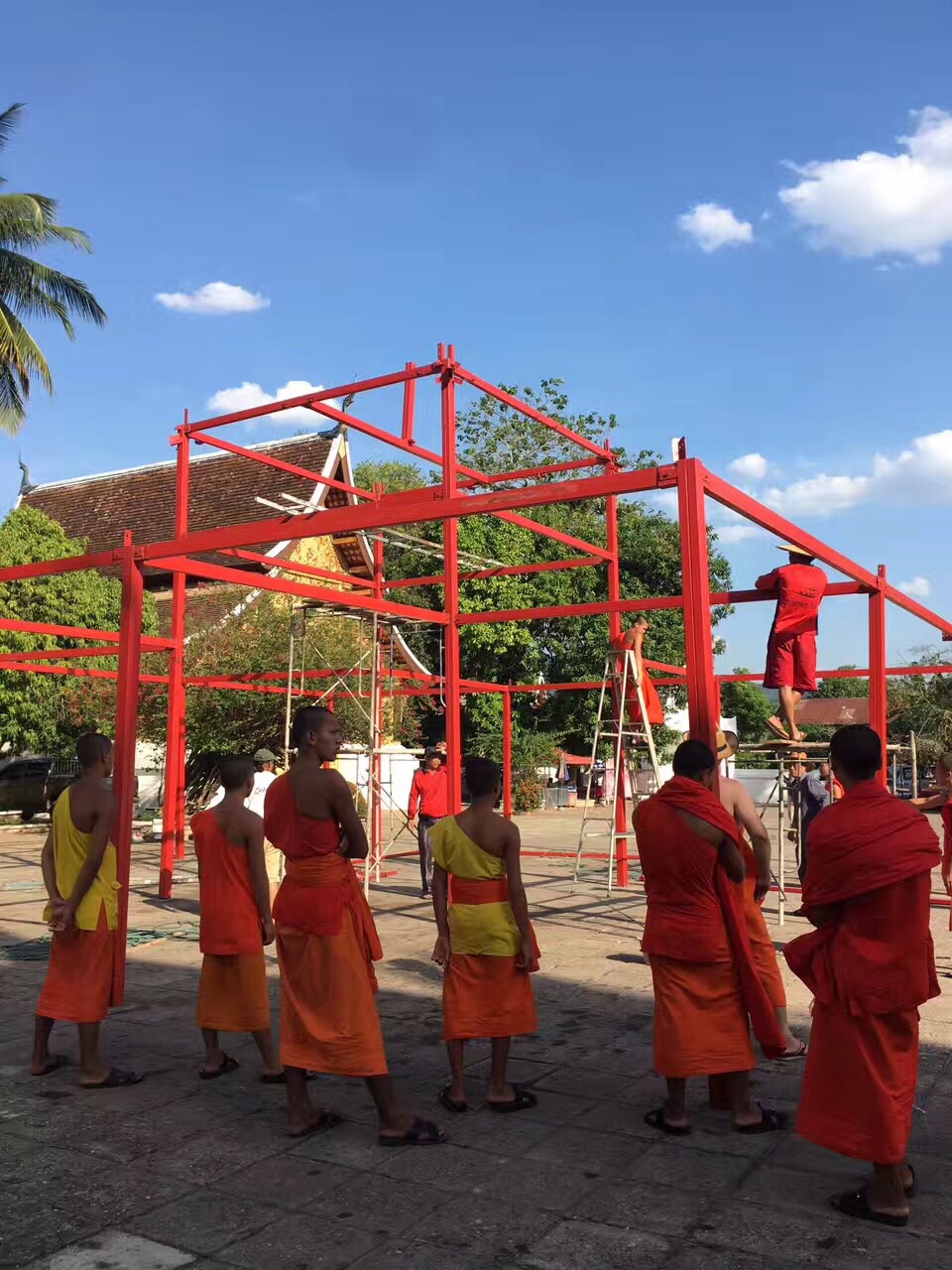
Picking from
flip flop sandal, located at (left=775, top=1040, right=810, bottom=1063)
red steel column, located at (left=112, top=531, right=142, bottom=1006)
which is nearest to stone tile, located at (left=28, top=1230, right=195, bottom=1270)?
red steel column, located at (left=112, top=531, right=142, bottom=1006)

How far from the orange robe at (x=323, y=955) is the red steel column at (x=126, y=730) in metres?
1.94

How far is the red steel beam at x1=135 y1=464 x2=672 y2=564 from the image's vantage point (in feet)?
17.8

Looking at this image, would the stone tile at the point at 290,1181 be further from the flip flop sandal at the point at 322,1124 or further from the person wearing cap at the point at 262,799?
the person wearing cap at the point at 262,799

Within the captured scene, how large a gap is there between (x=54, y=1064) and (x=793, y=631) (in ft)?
17.6

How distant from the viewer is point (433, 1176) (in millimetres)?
3895

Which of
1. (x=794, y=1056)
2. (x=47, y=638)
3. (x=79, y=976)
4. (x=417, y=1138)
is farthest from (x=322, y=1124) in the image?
(x=47, y=638)

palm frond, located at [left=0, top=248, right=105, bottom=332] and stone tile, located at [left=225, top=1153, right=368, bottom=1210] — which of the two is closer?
stone tile, located at [left=225, top=1153, right=368, bottom=1210]

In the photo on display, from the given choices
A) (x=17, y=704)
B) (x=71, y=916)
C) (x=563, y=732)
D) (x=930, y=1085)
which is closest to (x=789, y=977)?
(x=930, y=1085)

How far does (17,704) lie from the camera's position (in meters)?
18.8

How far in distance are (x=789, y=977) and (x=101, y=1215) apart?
4.99 m

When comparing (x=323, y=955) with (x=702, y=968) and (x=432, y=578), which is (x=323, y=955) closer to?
(x=702, y=968)

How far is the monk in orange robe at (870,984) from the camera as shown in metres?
3.51

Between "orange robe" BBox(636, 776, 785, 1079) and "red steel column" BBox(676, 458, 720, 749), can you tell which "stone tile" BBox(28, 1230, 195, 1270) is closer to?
"orange robe" BBox(636, 776, 785, 1079)

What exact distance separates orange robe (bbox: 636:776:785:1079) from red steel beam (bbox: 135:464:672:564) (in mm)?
1719
